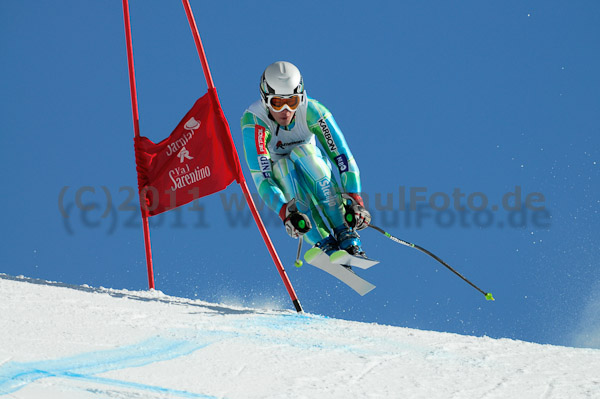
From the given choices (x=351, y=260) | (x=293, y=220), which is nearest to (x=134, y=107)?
(x=293, y=220)

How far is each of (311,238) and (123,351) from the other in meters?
2.39

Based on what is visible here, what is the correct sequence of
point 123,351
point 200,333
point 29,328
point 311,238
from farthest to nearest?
point 311,238 < point 200,333 < point 29,328 < point 123,351

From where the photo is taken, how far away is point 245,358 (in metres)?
4.20

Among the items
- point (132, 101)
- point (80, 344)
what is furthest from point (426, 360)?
point (132, 101)

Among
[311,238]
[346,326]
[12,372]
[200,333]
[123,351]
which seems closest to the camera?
[12,372]

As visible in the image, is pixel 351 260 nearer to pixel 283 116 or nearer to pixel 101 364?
pixel 283 116

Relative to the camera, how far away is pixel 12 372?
3.55 metres

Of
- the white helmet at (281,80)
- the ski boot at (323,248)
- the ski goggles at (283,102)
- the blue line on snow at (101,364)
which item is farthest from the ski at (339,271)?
the blue line on snow at (101,364)

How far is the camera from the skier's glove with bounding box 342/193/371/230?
5.97m

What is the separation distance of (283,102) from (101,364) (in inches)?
118

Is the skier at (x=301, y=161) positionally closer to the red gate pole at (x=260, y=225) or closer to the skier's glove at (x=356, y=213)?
the skier's glove at (x=356, y=213)

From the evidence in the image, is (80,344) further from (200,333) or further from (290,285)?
(290,285)

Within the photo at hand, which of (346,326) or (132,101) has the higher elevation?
(132,101)

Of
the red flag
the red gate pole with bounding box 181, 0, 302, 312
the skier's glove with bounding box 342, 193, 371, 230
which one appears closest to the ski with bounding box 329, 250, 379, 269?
the skier's glove with bounding box 342, 193, 371, 230
